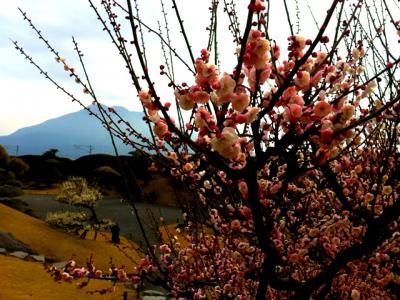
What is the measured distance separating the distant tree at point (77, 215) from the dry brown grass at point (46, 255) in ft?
1.60

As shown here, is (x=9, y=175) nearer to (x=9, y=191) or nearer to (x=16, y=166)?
(x=9, y=191)

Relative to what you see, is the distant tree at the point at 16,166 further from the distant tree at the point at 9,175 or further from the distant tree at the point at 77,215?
the distant tree at the point at 77,215

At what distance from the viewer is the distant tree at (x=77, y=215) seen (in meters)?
17.2

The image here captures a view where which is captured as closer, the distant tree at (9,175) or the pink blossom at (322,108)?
the pink blossom at (322,108)

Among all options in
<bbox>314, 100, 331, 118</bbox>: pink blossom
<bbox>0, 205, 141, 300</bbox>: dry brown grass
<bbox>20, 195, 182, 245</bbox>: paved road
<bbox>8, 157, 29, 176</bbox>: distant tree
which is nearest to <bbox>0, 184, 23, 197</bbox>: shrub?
<bbox>20, 195, 182, 245</bbox>: paved road

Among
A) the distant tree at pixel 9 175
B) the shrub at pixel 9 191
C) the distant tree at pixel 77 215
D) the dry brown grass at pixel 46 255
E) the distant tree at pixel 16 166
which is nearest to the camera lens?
the dry brown grass at pixel 46 255

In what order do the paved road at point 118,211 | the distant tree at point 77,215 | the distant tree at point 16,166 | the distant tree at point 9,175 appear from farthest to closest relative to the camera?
1. the distant tree at point 16,166
2. the paved road at point 118,211
3. the distant tree at point 9,175
4. the distant tree at point 77,215

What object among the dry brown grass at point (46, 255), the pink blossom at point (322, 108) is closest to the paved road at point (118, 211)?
the dry brown grass at point (46, 255)

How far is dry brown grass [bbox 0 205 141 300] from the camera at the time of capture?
9664mm

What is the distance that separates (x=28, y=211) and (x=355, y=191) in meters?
17.5

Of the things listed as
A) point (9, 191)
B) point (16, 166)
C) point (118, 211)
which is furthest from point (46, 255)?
point (118, 211)

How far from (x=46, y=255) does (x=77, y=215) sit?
3.23m

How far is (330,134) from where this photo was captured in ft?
5.87

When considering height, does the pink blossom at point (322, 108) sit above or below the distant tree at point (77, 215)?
above
